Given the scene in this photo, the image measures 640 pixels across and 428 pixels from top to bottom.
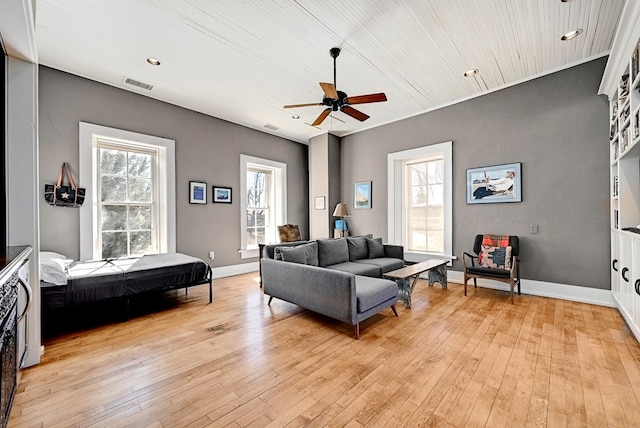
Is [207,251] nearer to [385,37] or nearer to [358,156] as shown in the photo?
[358,156]

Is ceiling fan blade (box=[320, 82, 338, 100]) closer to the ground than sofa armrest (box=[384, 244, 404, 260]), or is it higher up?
higher up

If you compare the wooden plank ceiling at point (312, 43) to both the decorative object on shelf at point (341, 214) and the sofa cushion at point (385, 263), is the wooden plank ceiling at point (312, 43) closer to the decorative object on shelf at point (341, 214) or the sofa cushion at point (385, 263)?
the decorative object on shelf at point (341, 214)

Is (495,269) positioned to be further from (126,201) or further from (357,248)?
(126,201)

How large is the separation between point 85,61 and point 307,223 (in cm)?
483

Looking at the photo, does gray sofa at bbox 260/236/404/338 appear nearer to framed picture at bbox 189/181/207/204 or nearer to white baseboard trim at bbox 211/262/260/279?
white baseboard trim at bbox 211/262/260/279

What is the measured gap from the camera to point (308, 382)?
1916mm

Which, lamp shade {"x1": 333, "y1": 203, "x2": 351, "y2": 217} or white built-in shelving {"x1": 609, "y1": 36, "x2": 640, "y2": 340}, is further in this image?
lamp shade {"x1": 333, "y1": 203, "x2": 351, "y2": 217}

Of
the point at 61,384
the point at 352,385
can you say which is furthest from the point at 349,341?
the point at 61,384

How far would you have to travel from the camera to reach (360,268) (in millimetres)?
3900

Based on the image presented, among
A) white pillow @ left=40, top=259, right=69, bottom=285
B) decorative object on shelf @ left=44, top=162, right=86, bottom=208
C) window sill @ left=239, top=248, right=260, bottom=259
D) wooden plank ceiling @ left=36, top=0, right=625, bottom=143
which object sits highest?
wooden plank ceiling @ left=36, top=0, right=625, bottom=143

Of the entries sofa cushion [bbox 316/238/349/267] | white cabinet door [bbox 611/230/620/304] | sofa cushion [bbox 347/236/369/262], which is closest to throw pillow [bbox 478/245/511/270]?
white cabinet door [bbox 611/230/620/304]

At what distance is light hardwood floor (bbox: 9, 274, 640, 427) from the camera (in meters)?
1.60

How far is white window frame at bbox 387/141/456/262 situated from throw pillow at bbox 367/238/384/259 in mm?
776

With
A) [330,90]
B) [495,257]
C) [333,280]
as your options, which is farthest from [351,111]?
[495,257]
